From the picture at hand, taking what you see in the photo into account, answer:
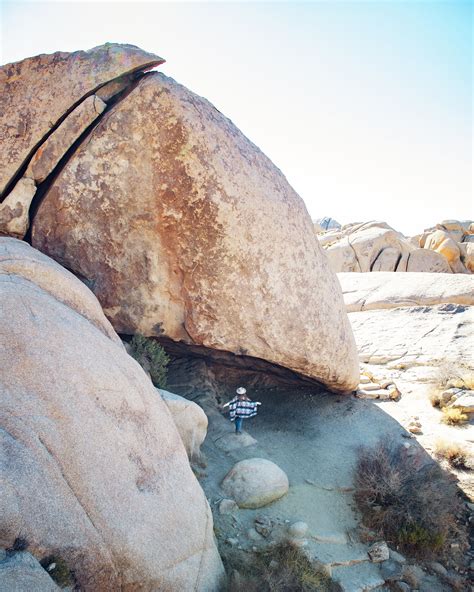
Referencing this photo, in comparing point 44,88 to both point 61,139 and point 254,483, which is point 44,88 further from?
point 254,483

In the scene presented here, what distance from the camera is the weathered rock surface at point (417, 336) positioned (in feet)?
33.0

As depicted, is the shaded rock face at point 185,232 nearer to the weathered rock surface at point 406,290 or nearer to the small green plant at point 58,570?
the small green plant at point 58,570

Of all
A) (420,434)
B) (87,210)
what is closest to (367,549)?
(420,434)

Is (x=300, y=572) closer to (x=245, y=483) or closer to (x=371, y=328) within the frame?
(x=245, y=483)

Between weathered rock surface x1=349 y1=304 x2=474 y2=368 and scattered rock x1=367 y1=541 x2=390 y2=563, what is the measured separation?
524 centimetres

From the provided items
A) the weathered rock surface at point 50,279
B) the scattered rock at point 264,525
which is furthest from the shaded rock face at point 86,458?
the scattered rock at point 264,525

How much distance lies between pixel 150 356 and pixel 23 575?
492 centimetres

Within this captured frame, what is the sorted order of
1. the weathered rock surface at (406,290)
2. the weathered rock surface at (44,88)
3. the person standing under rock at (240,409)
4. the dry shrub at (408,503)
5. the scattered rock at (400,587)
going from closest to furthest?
the scattered rock at (400,587) → the dry shrub at (408,503) → the weathered rock surface at (44,88) → the person standing under rock at (240,409) → the weathered rock surface at (406,290)

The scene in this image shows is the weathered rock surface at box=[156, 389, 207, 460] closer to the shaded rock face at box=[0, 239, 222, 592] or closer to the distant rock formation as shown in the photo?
the shaded rock face at box=[0, 239, 222, 592]

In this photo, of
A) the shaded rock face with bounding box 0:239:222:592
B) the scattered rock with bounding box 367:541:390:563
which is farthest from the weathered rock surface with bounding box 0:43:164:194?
the scattered rock with bounding box 367:541:390:563

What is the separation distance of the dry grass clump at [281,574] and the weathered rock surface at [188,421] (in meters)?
1.66

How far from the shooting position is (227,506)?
536 centimetres

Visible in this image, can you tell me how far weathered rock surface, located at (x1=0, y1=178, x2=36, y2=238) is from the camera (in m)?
6.36

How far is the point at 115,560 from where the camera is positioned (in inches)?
127
